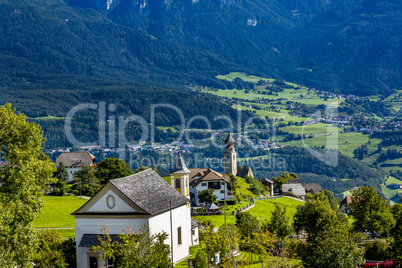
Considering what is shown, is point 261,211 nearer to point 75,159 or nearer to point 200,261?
point 200,261

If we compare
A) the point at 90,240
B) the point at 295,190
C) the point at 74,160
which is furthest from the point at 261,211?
the point at 295,190

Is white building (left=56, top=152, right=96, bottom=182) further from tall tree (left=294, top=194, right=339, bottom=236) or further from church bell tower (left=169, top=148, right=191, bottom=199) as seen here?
tall tree (left=294, top=194, right=339, bottom=236)

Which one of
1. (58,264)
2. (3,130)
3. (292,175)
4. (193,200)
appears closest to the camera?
(3,130)

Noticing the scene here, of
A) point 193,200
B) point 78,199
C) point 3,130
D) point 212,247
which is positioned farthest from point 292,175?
point 3,130

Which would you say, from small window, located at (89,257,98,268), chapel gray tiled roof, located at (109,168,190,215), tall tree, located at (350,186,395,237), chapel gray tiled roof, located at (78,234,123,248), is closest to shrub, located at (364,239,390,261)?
tall tree, located at (350,186,395,237)

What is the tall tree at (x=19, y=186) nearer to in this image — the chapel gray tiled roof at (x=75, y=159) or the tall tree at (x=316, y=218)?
the tall tree at (x=316, y=218)

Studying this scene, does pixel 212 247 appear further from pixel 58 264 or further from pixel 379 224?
pixel 379 224
